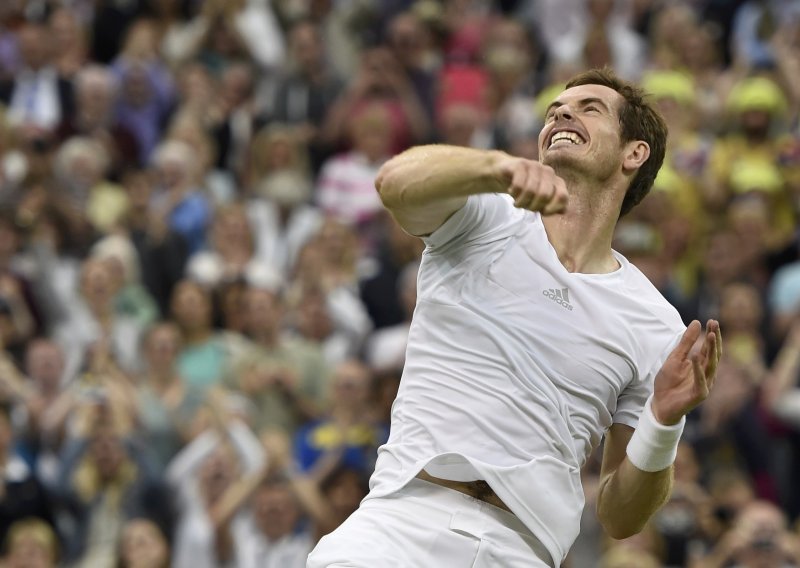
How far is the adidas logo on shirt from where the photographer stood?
4.45 metres

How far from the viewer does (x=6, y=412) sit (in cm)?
907

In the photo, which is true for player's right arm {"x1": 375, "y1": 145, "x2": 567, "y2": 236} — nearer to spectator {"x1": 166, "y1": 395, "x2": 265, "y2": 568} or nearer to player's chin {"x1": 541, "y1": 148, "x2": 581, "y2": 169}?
player's chin {"x1": 541, "y1": 148, "x2": 581, "y2": 169}

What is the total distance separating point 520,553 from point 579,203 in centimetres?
105

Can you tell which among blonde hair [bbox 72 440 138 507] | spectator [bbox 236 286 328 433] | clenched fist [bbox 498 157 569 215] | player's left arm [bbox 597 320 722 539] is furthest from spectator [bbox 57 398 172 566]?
clenched fist [bbox 498 157 569 215]

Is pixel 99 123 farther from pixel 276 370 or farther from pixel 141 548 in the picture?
pixel 141 548

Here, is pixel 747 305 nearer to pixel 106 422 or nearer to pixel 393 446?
pixel 106 422

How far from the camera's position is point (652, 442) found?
14.9ft

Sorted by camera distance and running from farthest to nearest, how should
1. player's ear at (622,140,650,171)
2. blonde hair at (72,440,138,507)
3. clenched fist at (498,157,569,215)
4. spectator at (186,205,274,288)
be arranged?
spectator at (186,205,274,288) < blonde hair at (72,440,138,507) < player's ear at (622,140,650,171) < clenched fist at (498,157,569,215)

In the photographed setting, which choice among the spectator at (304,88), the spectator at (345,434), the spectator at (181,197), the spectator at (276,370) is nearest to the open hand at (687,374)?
the spectator at (345,434)

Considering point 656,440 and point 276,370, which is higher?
point 656,440

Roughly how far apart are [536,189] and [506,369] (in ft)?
2.50

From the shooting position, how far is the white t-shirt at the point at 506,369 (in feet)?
14.1

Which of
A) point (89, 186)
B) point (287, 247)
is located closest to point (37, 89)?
point (89, 186)

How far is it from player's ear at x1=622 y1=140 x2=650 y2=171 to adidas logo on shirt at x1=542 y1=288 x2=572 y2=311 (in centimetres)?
59
